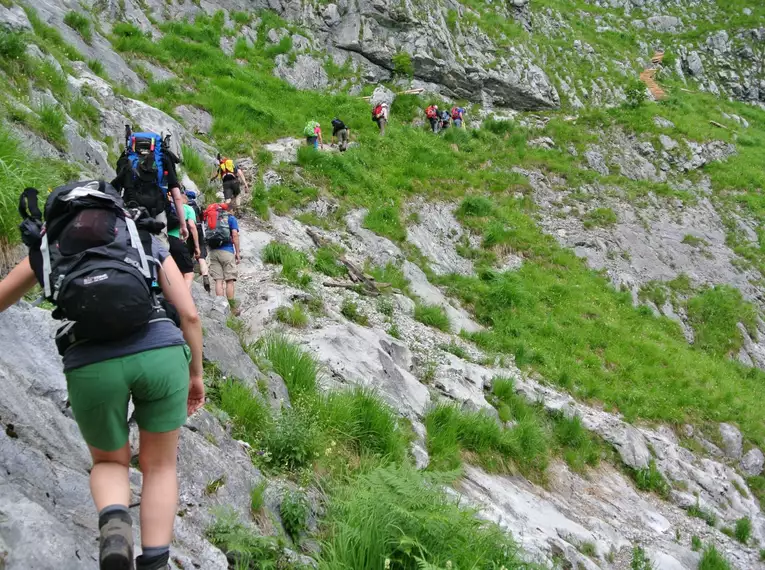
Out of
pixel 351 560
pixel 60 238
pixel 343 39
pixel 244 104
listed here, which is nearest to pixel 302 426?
pixel 351 560

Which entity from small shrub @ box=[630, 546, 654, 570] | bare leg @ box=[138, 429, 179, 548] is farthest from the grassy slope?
bare leg @ box=[138, 429, 179, 548]

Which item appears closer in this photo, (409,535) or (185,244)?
(409,535)

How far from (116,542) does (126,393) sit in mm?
596

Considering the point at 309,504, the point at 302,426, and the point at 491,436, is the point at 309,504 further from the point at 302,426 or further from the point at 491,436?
the point at 491,436

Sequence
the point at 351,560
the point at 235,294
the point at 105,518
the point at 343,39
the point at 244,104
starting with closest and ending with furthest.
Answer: the point at 105,518, the point at 351,560, the point at 235,294, the point at 244,104, the point at 343,39

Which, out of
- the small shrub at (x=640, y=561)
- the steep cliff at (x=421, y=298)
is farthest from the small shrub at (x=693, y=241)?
the small shrub at (x=640, y=561)

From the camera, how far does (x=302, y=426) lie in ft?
16.5

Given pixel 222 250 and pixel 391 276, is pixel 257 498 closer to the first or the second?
pixel 222 250

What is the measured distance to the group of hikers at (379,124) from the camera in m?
16.0

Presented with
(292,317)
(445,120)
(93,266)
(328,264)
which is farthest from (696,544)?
(445,120)

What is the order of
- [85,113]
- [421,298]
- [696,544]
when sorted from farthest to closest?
[421,298], [85,113], [696,544]

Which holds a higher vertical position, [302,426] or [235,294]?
[302,426]

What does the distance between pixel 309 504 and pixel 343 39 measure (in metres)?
23.7

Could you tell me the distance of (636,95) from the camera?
26.1 m
